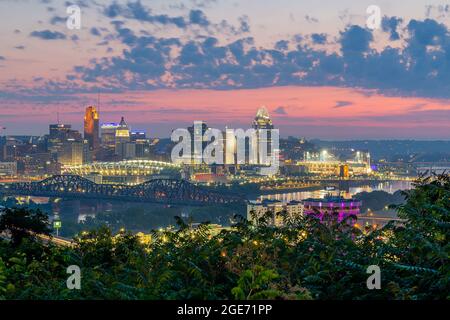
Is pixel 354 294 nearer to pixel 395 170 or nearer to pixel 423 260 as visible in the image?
pixel 423 260

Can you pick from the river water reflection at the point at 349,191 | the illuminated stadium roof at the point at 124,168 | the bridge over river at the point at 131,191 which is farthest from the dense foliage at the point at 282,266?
the illuminated stadium roof at the point at 124,168

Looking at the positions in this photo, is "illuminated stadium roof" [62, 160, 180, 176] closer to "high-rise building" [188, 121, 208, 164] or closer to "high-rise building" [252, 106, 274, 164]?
"high-rise building" [188, 121, 208, 164]

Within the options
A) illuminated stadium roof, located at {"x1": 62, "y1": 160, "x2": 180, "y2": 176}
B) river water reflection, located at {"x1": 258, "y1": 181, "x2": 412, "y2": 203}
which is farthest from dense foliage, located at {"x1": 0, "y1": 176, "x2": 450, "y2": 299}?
illuminated stadium roof, located at {"x1": 62, "y1": 160, "x2": 180, "y2": 176}

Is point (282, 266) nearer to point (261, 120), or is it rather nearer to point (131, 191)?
point (131, 191)

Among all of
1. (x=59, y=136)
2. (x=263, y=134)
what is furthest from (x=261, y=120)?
(x=59, y=136)

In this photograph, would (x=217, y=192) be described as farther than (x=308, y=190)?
No
